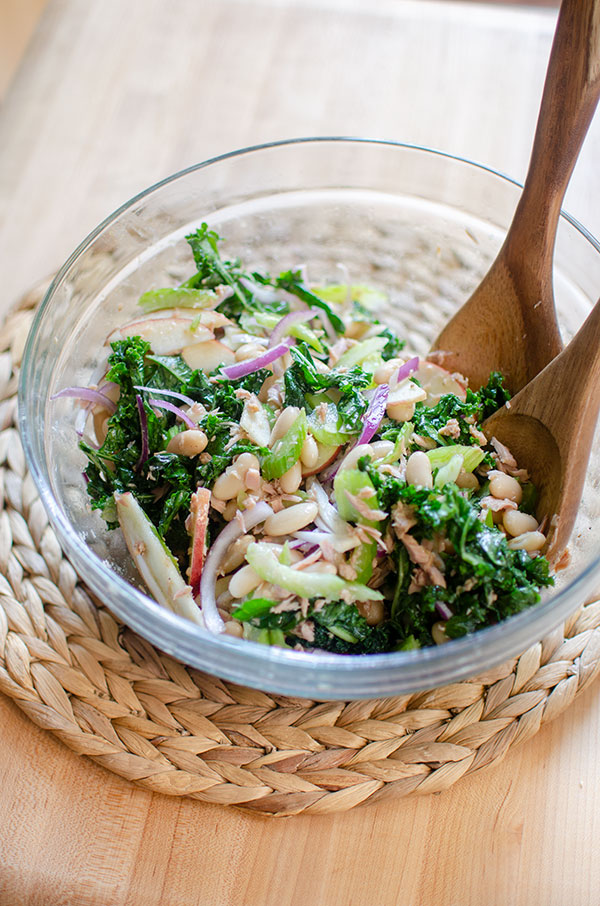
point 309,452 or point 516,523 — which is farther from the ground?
point 516,523

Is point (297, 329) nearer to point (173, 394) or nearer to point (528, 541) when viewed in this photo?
point (173, 394)

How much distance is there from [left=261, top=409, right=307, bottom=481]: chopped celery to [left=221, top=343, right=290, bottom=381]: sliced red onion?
1.00 ft

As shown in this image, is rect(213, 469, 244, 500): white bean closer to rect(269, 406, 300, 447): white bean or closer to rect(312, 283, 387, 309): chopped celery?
rect(269, 406, 300, 447): white bean

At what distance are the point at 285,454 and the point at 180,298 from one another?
0.79 m

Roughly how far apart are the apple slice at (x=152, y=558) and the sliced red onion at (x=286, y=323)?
715mm

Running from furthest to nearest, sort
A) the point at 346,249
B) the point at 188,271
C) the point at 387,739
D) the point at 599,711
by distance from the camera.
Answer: the point at 346,249, the point at 188,271, the point at 599,711, the point at 387,739

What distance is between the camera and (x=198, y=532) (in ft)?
7.24

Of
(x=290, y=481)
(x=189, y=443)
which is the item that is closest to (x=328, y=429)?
(x=290, y=481)

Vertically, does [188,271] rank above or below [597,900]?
above

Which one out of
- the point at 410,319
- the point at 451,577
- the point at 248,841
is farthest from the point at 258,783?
the point at 410,319

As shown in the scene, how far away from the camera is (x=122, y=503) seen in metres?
2.28

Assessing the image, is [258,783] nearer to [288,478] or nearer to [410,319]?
[288,478]

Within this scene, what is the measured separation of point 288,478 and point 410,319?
1.20 meters

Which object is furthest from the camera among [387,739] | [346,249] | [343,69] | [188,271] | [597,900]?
[343,69]
